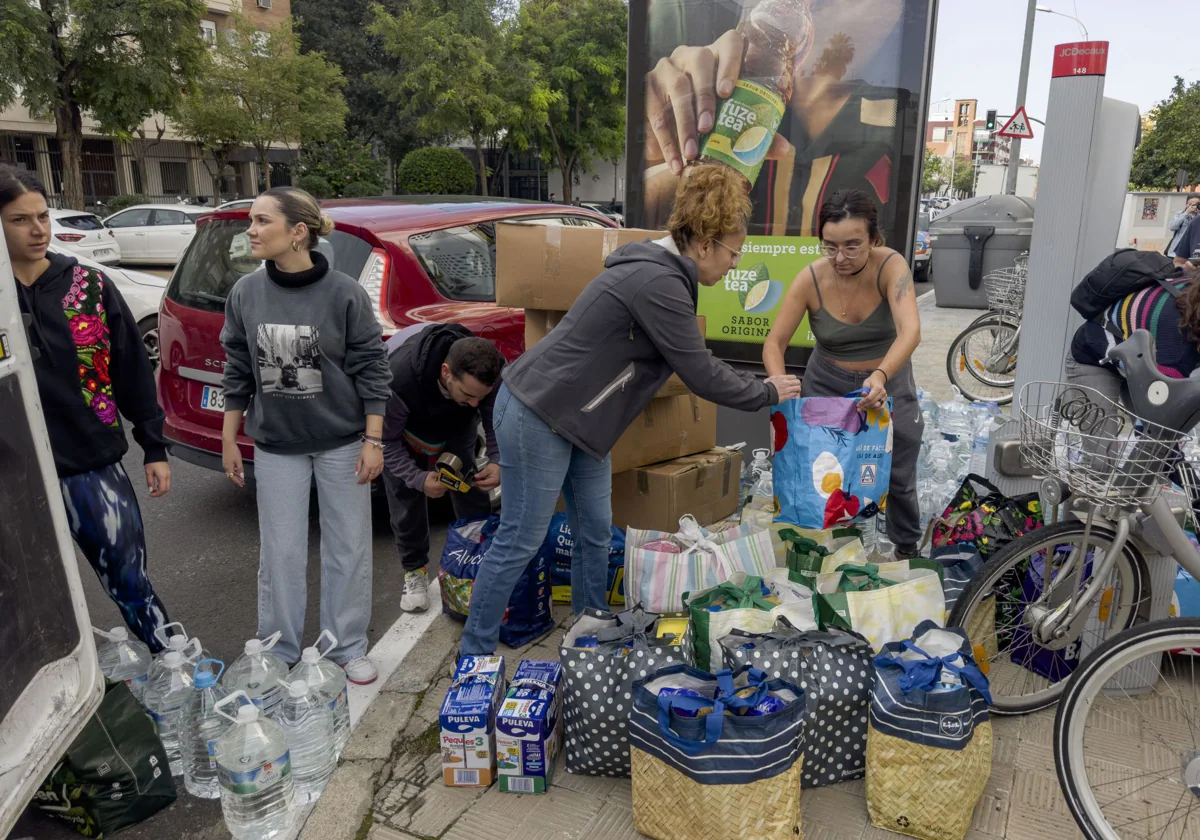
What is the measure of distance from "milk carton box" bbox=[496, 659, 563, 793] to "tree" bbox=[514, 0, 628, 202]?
94.8 feet

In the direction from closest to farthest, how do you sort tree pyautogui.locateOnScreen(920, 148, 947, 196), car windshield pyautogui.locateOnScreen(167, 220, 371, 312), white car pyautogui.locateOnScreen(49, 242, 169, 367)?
car windshield pyautogui.locateOnScreen(167, 220, 371, 312) → white car pyautogui.locateOnScreen(49, 242, 169, 367) → tree pyautogui.locateOnScreen(920, 148, 947, 196)

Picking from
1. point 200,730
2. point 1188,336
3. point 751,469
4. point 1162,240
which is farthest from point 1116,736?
point 1162,240

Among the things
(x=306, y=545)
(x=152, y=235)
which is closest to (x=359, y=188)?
(x=152, y=235)

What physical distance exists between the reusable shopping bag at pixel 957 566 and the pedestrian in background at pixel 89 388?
9.57ft

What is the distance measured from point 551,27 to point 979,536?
3124cm

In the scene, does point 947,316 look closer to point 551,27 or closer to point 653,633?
point 653,633

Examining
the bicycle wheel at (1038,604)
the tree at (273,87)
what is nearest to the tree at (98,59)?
the tree at (273,87)

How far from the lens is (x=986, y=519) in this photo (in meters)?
3.45

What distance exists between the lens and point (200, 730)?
284cm

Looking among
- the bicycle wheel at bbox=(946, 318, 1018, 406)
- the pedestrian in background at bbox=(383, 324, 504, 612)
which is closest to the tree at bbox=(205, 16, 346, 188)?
the bicycle wheel at bbox=(946, 318, 1018, 406)

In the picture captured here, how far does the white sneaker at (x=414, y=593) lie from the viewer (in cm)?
403

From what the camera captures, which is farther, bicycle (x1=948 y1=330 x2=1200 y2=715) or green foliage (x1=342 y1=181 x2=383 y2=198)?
green foliage (x1=342 y1=181 x2=383 y2=198)

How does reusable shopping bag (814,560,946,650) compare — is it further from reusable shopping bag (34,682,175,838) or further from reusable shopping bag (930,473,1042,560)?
reusable shopping bag (34,682,175,838)

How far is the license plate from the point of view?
467 cm
